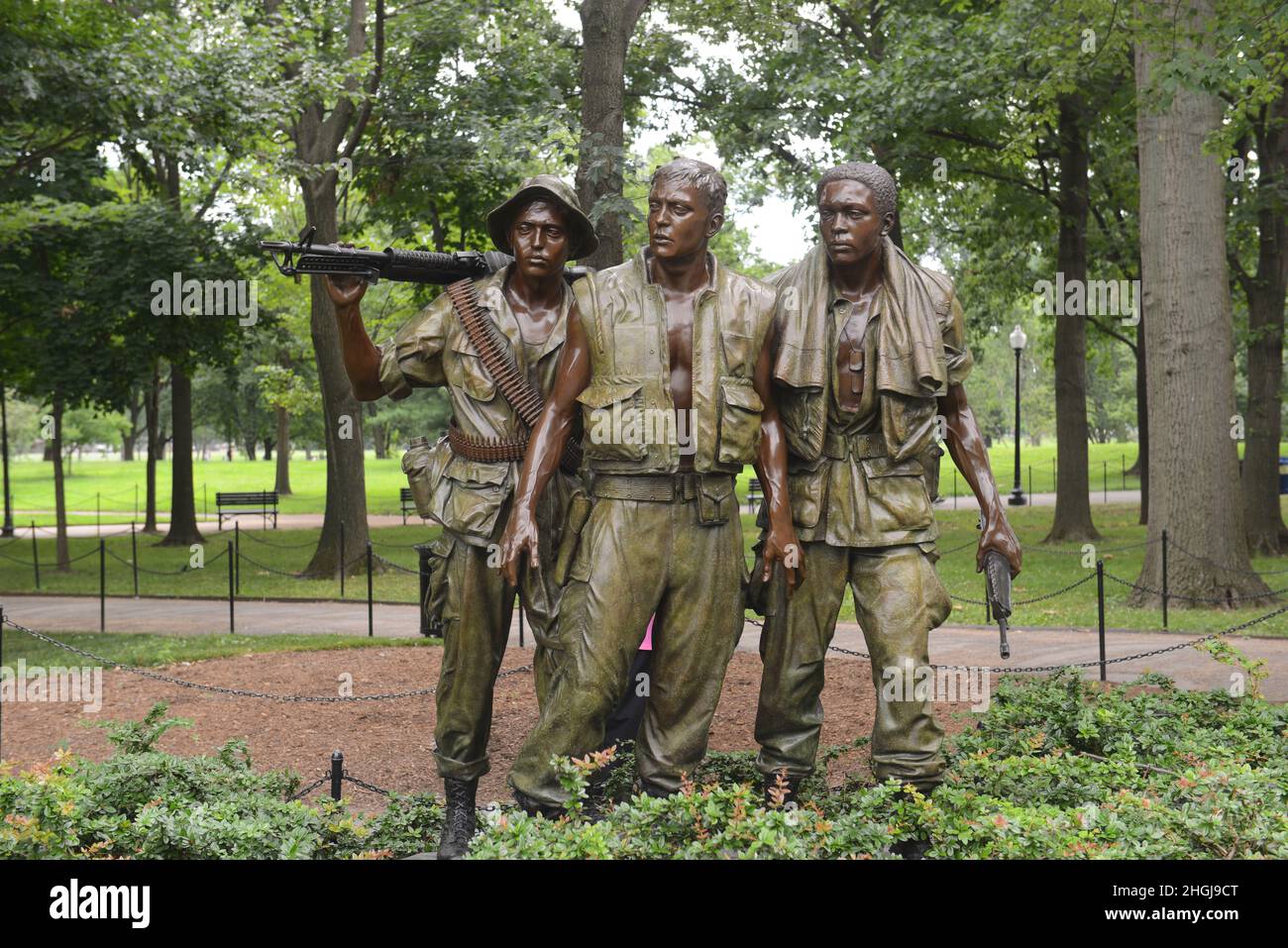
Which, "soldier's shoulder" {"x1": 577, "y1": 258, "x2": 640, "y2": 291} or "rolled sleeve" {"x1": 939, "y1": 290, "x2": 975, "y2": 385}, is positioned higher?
"soldier's shoulder" {"x1": 577, "y1": 258, "x2": 640, "y2": 291}

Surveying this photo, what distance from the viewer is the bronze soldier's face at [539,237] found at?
4.95 metres

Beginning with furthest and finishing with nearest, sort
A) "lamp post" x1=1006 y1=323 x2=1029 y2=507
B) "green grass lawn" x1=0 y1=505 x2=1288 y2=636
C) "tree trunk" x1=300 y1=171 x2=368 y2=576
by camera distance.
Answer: "lamp post" x1=1006 y1=323 x2=1029 y2=507 < "tree trunk" x1=300 y1=171 x2=368 y2=576 < "green grass lawn" x1=0 y1=505 x2=1288 y2=636

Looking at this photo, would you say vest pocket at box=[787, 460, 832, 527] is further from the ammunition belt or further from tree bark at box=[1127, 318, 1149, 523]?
tree bark at box=[1127, 318, 1149, 523]

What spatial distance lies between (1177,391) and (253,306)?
1246cm

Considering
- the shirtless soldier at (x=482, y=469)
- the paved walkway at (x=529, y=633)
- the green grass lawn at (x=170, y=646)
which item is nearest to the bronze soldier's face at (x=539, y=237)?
the shirtless soldier at (x=482, y=469)

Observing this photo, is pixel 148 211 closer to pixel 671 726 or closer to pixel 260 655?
pixel 260 655

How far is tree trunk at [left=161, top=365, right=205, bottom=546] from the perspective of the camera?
2298cm

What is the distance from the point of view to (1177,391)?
1262 cm

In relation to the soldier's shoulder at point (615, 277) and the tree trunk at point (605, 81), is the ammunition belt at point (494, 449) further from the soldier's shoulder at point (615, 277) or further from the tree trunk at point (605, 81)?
the tree trunk at point (605, 81)

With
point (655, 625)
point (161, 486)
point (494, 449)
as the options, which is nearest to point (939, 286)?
point (655, 625)

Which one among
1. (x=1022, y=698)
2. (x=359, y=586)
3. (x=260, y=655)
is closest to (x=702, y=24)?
(x=359, y=586)

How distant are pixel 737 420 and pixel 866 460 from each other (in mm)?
579

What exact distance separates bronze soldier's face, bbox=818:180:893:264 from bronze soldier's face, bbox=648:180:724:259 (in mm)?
468

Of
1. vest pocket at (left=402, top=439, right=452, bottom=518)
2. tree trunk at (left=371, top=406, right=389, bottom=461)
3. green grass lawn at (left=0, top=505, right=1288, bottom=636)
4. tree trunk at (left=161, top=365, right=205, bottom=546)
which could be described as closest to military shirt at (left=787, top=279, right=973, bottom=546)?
vest pocket at (left=402, top=439, right=452, bottom=518)
